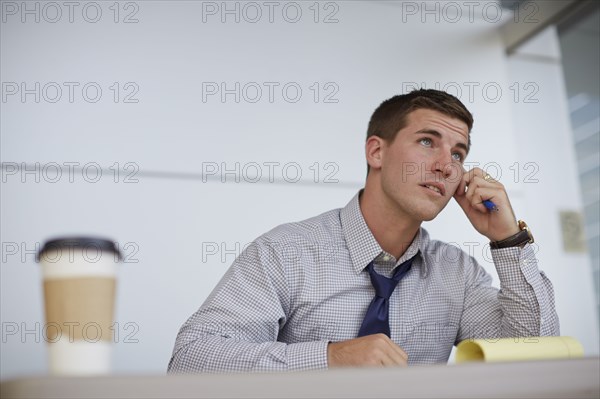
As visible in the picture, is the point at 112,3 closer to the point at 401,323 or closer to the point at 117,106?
the point at 117,106

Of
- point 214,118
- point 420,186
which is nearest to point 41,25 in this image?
point 214,118

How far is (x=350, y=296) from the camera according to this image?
1564 mm

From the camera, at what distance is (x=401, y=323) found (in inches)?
61.7

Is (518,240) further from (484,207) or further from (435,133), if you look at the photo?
(435,133)

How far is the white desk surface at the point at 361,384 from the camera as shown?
2.04 feet

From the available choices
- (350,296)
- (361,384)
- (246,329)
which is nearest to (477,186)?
(350,296)

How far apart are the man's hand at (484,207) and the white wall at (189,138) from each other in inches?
40.4

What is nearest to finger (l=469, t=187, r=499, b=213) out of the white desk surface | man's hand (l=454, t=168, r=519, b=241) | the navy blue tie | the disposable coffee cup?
man's hand (l=454, t=168, r=519, b=241)

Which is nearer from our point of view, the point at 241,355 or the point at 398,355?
the point at 398,355

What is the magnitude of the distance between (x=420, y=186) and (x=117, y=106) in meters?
1.30

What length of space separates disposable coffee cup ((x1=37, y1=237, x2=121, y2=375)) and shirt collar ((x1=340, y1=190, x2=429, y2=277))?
0.87 metres

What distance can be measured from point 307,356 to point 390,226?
515 mm

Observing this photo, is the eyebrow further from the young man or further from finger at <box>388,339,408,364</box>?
finger at <box>388,339,408,364</box>

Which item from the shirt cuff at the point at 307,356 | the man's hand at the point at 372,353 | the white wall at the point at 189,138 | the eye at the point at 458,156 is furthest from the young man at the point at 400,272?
the white wall at the point at 189,138
